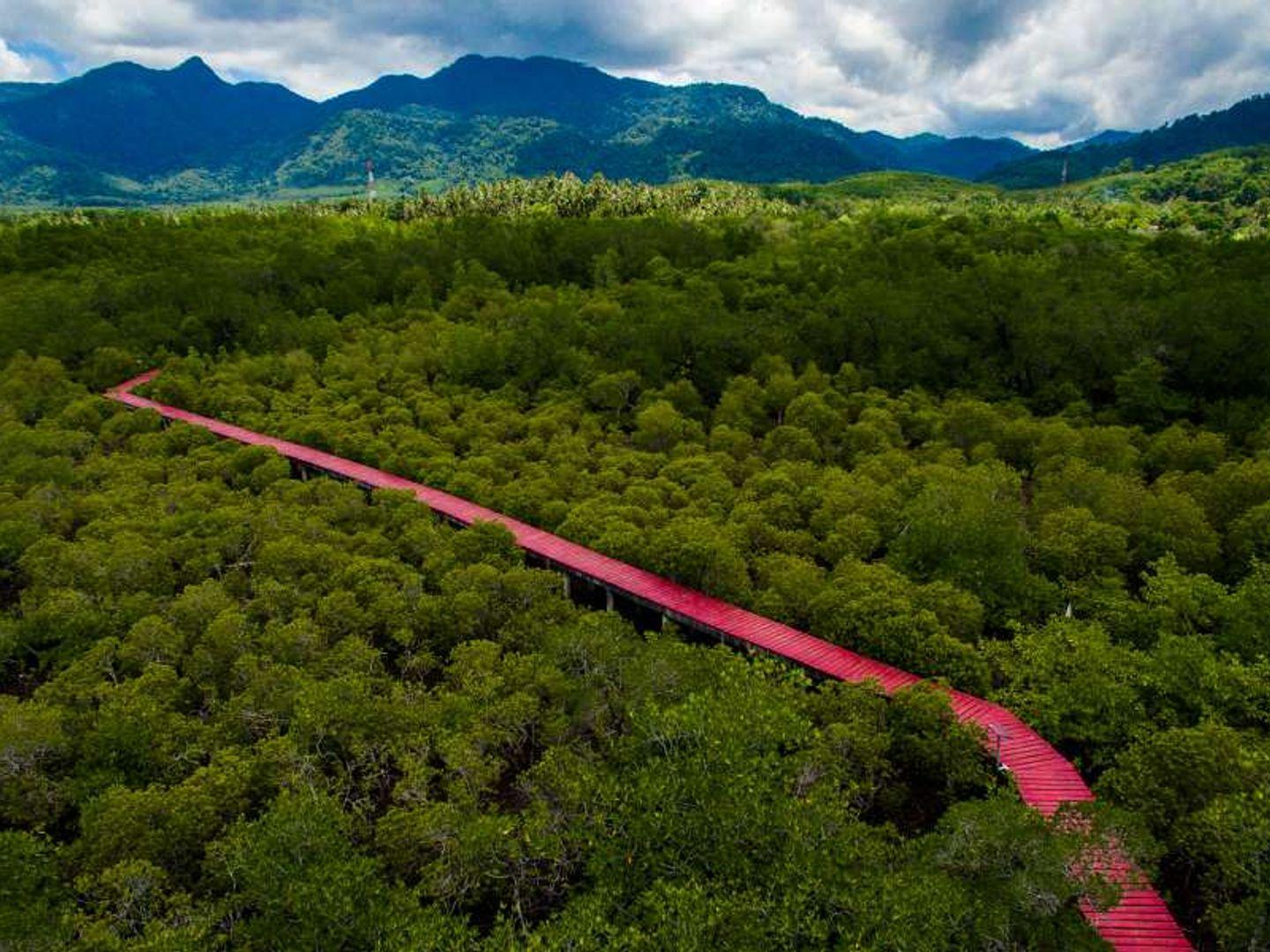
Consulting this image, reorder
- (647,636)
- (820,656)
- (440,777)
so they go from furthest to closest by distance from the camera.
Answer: (647,636)
(820,656)
(440,777)

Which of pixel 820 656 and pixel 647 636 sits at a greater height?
pixel 647 636

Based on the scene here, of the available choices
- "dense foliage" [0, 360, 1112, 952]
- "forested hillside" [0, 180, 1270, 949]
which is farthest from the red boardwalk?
"dense foliage" [0, 360, 1112, 952]

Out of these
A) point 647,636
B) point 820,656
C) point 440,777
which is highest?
point 647,636

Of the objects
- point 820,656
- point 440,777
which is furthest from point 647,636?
point 440,777

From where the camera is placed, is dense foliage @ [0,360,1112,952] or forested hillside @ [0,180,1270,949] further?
forested hillside @ [0,180,1270,949]

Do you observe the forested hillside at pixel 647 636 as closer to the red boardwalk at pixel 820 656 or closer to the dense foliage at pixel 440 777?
the dense foliage at pixel 440 777

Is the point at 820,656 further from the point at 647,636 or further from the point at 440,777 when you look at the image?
the point at 440,777

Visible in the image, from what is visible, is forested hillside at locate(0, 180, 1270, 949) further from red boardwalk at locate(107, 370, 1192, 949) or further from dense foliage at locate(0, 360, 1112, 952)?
red boardwalk at locate(107, 370, 1192, 949)
